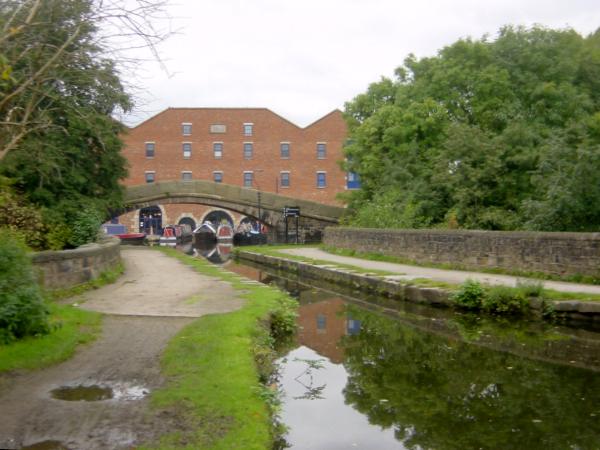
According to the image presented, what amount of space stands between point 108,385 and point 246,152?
5605cm

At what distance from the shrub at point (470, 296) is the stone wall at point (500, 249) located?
106 inches

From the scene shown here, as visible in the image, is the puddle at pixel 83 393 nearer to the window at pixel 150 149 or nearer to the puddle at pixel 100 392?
the puddle at pixel 100 392

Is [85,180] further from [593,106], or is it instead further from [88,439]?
[593,106]

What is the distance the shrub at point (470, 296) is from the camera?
484 inches

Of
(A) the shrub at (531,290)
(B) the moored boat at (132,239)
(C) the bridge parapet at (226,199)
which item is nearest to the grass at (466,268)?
(A) the shrub at (531,290)

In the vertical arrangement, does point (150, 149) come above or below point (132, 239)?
above

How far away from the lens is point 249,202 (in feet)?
134

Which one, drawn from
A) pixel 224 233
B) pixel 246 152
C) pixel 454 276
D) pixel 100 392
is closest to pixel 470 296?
pixel 454 276

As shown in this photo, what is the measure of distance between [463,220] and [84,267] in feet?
43.8

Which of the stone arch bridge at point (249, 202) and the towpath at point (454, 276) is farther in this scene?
the stone arch bridge at point (249, 202)

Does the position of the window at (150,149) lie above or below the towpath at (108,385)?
above

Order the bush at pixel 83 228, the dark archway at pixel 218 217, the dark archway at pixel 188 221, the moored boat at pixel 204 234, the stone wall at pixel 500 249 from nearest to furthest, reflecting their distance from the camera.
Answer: the stone wall at pixel 500 249 → the bush at pixel 83 228 → the moored boat at pixel 204 234 → the dark archway at pixel 188 221 → the dark archway at pixel 218 217

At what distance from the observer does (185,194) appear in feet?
131

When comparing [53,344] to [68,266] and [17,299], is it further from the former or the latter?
[68,266]
